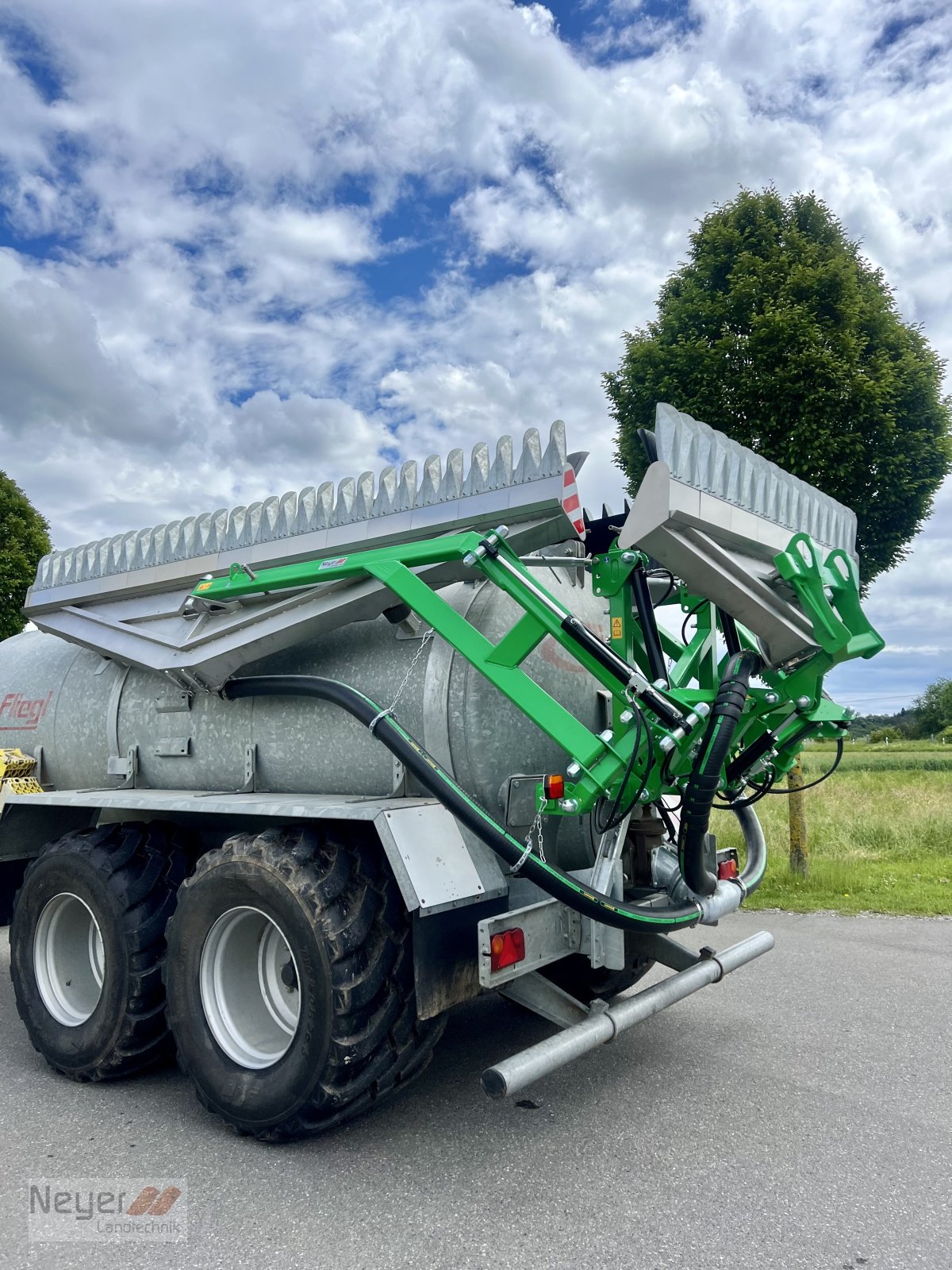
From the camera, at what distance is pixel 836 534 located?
4.21 metres

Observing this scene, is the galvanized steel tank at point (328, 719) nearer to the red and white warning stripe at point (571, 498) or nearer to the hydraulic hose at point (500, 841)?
the hydraulic hose at point (500, 841)

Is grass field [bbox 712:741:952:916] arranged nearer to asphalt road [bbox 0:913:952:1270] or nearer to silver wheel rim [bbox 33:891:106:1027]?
asphalt road [bbox 0:913:952:1270]

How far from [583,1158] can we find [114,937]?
A: 225 centimetres

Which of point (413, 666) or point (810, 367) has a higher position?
point (810, 367)

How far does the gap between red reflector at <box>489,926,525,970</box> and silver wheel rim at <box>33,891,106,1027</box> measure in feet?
7.50

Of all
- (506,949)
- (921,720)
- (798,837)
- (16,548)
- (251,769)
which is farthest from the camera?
(921,720)

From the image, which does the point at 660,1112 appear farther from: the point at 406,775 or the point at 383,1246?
the point at 406,775

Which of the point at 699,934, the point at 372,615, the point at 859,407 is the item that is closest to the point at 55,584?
the point at 372,615

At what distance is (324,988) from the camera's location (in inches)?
129

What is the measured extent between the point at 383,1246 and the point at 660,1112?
138cm

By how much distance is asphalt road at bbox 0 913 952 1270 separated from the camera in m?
2.73

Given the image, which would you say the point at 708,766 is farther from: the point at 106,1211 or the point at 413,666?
the point at 106,1211

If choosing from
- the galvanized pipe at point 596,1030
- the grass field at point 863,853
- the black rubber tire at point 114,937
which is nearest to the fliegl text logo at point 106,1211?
the black rubber tire at point 114,937

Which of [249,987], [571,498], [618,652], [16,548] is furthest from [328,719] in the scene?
[16,548]
